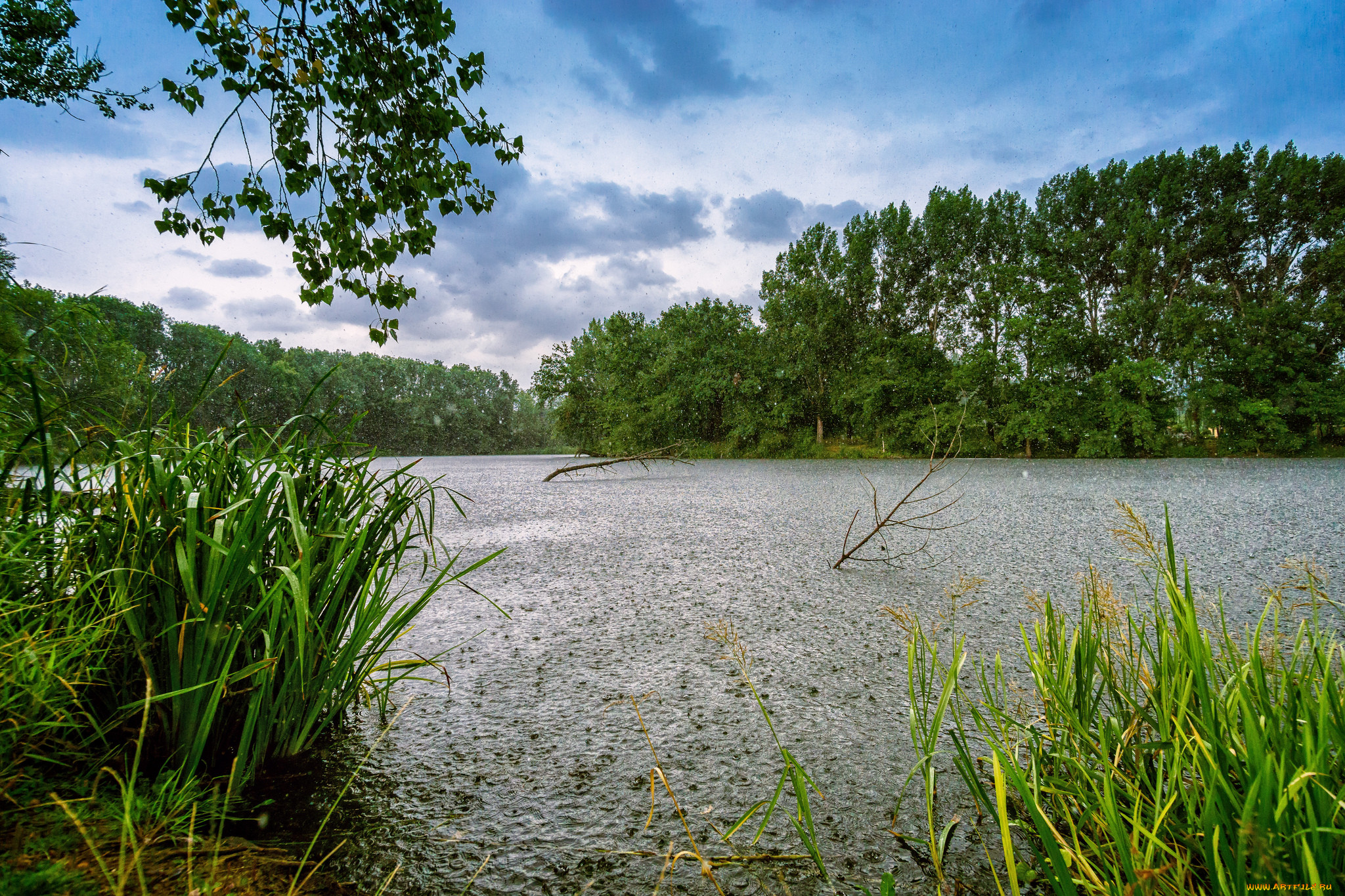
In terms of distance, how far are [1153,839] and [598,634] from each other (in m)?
1.62

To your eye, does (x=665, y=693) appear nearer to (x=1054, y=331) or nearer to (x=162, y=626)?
(x=162, y=626)

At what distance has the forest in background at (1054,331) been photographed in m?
14.7

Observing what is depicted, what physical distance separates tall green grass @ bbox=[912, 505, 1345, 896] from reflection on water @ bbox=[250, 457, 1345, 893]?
199 millimetres

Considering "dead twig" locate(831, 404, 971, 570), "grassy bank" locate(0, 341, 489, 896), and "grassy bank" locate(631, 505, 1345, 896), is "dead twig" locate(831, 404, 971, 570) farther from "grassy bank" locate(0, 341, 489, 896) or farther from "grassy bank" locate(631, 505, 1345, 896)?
"grassy bank" locate(0, 341, 489, 896)

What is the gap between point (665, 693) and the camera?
153cm

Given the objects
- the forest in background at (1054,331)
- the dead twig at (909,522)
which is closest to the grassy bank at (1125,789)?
the dead twig at (909,522)

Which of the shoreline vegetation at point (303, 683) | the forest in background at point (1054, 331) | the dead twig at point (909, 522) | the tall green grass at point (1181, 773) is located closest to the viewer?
the tall green grass at point (1181, 773)

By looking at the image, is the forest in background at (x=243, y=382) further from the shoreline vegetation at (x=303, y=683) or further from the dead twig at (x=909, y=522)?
the dead twig at (x=909, y=522)

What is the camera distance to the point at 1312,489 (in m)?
6.09

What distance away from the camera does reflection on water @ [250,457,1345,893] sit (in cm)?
92

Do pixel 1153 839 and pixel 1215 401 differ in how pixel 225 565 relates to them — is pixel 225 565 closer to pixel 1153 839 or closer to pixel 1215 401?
pixel 1153 839

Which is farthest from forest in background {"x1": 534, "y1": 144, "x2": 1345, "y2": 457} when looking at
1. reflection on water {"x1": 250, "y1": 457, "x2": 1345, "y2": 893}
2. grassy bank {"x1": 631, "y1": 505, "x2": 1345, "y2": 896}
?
grassy bank {"x1": 631, "y1": 505, "x2": 1345, "y2": 896}

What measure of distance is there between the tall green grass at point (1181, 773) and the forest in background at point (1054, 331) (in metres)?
16.0

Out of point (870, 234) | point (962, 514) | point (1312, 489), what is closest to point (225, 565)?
point (962, 514)
